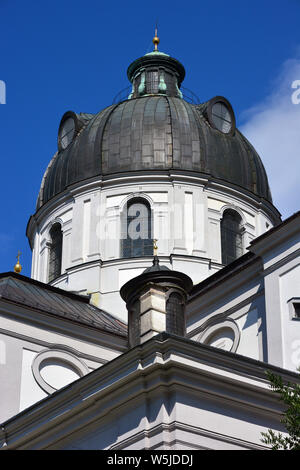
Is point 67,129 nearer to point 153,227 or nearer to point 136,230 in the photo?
point 136,230

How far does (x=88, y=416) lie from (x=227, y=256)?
15002mm

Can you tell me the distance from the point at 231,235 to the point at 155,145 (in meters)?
3.96

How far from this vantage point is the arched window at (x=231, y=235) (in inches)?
1339

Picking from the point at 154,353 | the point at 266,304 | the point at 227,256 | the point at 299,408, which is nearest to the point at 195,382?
the point at 154,353

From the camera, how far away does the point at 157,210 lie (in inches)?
1334

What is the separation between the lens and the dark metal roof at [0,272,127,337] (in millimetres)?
27934

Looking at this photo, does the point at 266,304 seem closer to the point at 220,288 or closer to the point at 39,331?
the point at 220,288

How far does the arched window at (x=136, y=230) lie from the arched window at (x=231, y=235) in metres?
2.49

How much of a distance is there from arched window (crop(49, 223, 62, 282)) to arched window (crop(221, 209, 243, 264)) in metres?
5.54

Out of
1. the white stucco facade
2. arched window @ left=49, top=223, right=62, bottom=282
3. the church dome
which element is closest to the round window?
the church dome

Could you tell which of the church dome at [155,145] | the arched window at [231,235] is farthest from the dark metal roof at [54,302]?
the church dome at [155,145]

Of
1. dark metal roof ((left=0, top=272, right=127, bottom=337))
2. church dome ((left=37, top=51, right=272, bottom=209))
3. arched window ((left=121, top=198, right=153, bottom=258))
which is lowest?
dark metal roof ((left=0, top=272, right=127, bottom=337))

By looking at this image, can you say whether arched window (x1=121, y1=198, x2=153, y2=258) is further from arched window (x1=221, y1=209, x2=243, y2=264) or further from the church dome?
arched window (x1=221, y1=209, x2=243, y2=264)

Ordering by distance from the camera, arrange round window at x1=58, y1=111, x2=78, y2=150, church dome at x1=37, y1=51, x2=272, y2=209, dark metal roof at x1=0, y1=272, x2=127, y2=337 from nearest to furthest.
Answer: dark metal roof at x1=0, y1=272, x2=127, y2=337
church dome at x1=37, y1=51, x2=272, y2=209
round window at x1=58, y1=111, x2=78, y2=150
